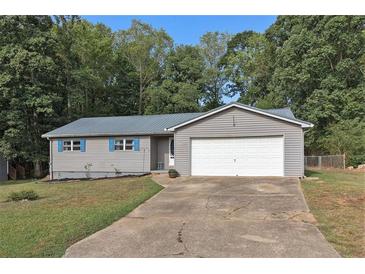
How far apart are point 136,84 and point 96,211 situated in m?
28.9

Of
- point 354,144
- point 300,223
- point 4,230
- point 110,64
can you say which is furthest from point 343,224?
point 110,64

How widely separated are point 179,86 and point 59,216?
2558cm

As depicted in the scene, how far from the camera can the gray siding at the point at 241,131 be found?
47.7 feet

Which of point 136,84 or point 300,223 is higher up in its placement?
point 136,84

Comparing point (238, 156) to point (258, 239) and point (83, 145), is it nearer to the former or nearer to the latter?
point (83, 145)

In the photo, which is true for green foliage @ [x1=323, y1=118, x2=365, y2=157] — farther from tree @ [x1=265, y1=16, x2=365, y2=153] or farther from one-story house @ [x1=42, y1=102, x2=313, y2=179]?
one-story house @ [x1=42, y1=102, x2=313, y2=179]

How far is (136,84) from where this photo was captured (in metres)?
36.2

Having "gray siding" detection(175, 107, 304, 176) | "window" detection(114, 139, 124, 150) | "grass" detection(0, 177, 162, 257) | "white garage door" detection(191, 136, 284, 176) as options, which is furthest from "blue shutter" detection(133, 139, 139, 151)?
"grass" detection(0, 177, 162, 257)

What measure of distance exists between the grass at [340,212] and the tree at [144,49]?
26.4 m

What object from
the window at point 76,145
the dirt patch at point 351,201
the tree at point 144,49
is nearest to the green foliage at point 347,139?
the dirt patch at point 351,201

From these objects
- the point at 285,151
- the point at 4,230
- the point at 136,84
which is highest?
the point at 136,84

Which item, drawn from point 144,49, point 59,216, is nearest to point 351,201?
point 59,216

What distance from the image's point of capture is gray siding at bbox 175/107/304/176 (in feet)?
47.7
